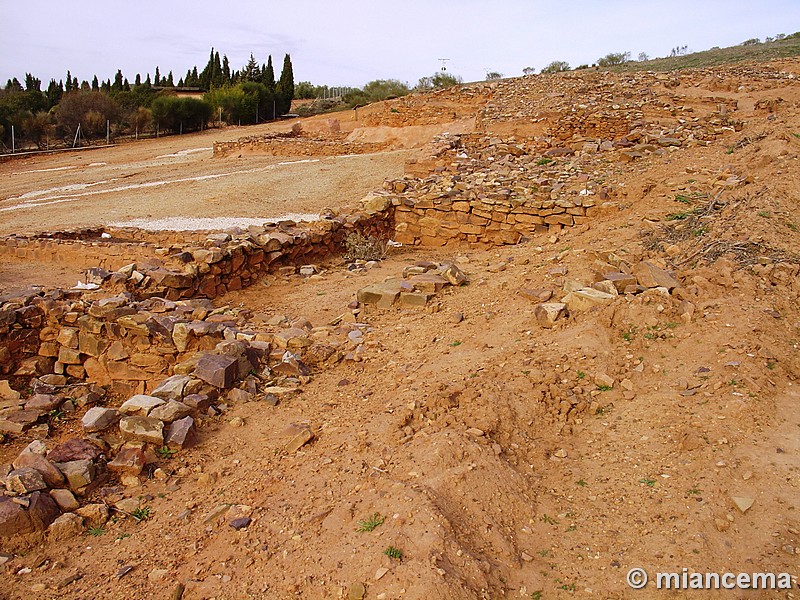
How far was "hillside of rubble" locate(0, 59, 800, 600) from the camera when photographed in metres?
2.82

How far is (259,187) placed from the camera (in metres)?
14.8

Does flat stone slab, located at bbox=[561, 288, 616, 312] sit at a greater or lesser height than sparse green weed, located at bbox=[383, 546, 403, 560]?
greater

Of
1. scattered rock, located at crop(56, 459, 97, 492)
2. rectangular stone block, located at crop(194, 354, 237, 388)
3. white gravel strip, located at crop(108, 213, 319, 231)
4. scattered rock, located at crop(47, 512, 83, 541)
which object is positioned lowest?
scattered rock, located at crop(47, 512, 83, 541)

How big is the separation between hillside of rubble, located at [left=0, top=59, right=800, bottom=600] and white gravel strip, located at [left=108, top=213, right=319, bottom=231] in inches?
45.7

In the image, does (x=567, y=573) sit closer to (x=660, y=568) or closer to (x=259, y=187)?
(x=660, y=568)

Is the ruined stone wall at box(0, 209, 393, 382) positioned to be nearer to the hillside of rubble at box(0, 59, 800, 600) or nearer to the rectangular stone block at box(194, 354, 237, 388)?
the hillside of rubble at box(0, 59, 800, 600)

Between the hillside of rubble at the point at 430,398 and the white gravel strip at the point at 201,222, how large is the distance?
45.7 inches

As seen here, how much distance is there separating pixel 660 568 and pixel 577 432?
1.22 meters

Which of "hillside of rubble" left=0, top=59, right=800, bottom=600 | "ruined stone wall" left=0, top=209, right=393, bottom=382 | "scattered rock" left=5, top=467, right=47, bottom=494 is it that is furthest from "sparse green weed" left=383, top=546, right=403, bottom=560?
"ruined stone wall" left=0, top=209, right=393, bottom=382

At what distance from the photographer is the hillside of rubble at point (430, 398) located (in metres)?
2.82

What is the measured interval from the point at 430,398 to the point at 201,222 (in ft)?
28.6

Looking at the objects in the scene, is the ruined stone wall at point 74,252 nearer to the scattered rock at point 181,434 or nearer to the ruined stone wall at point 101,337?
the ruined stone wall at point 101,337

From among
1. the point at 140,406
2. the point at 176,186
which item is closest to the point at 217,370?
the point at 140,406

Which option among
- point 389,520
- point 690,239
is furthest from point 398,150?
point 389,520
